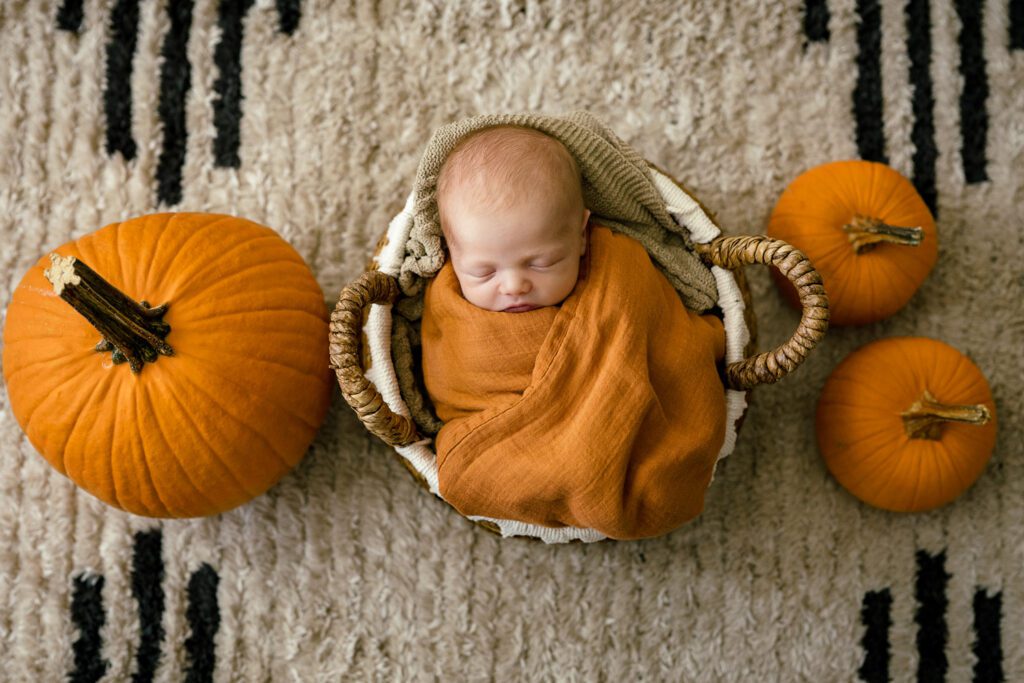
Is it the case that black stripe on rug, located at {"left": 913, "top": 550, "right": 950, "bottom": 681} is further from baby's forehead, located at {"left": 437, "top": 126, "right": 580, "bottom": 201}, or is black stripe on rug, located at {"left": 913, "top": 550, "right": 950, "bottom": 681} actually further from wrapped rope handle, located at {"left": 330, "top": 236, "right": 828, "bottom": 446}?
baby's forehead, located at {"left": 437, "top": 126, "right": 580, "bottom": 201}

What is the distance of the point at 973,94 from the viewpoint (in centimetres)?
144

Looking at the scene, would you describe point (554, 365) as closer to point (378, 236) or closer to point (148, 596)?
point (378, 236)

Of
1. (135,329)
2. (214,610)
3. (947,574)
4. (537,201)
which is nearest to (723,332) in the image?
(537,201)

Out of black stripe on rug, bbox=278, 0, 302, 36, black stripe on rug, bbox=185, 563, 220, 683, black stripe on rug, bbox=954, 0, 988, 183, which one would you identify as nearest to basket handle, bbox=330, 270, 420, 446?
black stripe on rug, bbox=185, 563, 220, 683

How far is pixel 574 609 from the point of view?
4.36 ft

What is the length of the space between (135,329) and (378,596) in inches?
23.6

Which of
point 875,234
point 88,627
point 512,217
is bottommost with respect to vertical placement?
point 88,627

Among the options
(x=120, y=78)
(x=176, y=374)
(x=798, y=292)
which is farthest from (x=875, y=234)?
(x=120, y=78)

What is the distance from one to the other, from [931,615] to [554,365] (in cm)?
82

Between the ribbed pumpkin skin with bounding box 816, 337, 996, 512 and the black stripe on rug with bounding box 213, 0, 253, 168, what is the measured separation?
1099 mm

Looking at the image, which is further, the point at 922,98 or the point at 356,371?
the point at 922,98

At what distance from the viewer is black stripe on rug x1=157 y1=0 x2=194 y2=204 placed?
55.4 inches

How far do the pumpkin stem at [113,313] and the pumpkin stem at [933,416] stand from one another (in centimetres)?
106

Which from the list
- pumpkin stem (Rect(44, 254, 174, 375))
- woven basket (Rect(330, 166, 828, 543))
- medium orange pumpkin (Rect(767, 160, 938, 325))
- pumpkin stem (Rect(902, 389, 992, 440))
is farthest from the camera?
medium orange pumpkin (Rect(767, 160, 938, 325))
